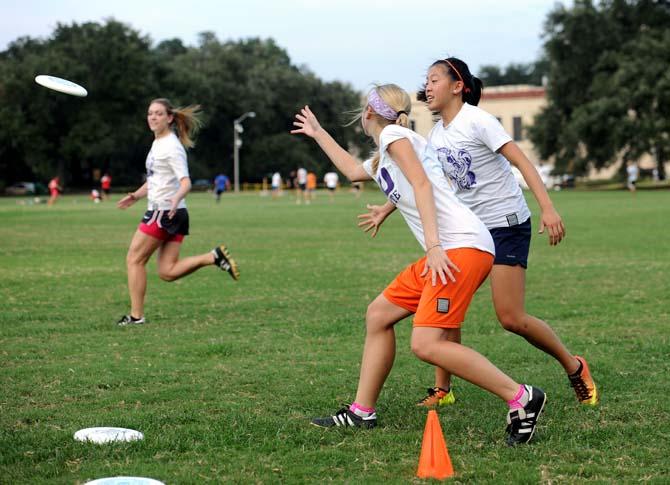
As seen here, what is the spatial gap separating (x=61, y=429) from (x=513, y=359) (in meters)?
3.58

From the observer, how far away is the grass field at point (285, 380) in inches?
178

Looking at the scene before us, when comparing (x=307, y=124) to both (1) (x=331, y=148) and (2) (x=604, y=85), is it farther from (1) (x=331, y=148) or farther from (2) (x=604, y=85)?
(2) (x=604, y=85)

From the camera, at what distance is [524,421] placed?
4789 mm

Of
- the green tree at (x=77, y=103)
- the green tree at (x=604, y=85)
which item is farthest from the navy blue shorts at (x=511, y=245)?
the green tree at (x=77, y=103)

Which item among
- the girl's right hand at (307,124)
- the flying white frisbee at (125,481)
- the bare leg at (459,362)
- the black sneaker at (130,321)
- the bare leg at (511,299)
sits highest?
the girl's right hand at (307,124)

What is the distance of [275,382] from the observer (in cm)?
648

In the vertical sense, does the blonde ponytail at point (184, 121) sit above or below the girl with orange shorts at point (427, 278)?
above

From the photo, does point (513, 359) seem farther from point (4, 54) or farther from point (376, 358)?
point (4, 54)

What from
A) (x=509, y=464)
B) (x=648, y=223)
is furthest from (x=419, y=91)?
(x=648, y=223)

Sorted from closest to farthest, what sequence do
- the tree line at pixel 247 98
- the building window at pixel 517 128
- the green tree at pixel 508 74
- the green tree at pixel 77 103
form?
the tree line at pixel 247 98 < the green tree at pixel 77 103 < the building window at pixel 517 128 < the green tree at pixel 508 74

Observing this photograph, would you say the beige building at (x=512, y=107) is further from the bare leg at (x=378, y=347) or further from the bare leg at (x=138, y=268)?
the bare leg at (x=378, y=347)

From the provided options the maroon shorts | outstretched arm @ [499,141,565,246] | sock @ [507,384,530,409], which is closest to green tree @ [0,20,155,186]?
the maroon shorts

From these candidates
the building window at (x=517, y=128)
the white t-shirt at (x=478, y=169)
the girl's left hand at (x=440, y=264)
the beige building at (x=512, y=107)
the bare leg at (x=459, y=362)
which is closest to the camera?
the girl's left hand at (x=440, y=264)

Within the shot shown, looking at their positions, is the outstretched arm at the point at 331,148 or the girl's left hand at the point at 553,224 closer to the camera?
the girl's left hand at the point at 553,224
